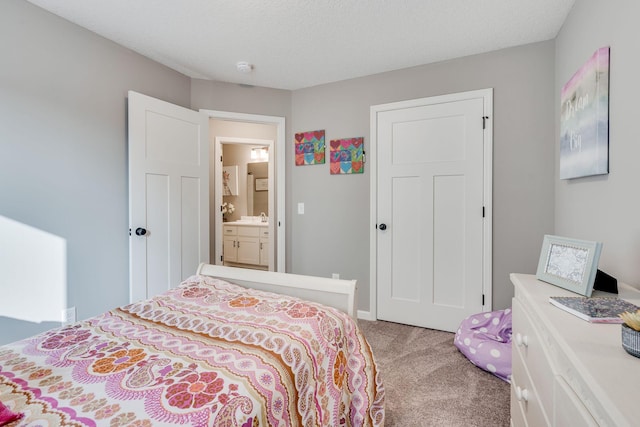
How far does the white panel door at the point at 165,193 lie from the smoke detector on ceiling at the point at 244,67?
59cm

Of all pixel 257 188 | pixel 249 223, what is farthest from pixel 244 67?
pixel 257 188

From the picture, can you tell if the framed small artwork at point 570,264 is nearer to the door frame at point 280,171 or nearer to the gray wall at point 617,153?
the gray wall at point 617,153

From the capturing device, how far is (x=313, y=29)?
217 centimetres

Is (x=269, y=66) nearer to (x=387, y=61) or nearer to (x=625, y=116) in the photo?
(x=387, y=61)

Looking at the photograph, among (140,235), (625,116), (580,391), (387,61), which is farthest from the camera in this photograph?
(387,61)

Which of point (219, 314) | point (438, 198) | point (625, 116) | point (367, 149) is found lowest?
point (219, 314)

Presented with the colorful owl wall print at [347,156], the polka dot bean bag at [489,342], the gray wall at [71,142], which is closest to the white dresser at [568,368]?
the polka dot bean bag at [489,342]

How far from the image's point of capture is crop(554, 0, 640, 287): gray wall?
120 cm

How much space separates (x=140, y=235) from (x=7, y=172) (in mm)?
870

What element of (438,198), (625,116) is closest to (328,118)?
(438,198)

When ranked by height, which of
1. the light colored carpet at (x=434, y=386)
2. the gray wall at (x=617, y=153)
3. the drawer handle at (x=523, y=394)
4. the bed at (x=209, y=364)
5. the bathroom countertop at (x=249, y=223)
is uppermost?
the gray wall at (x=617, y=153)

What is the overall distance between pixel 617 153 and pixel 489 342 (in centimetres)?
135

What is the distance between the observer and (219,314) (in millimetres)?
1329

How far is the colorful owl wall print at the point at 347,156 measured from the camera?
2988 millimetres
